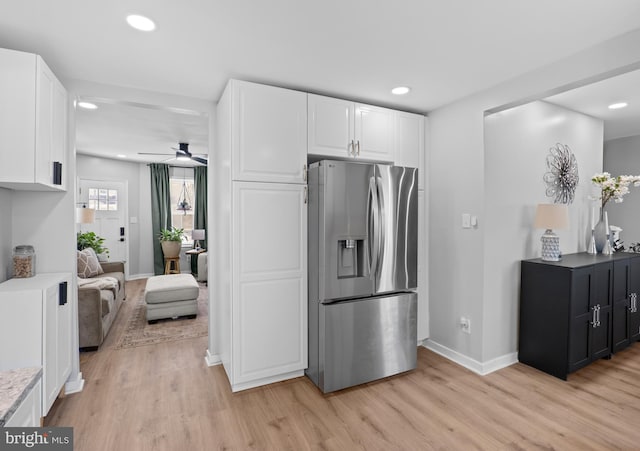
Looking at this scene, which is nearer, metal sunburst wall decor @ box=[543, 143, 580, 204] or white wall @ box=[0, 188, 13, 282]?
white wall @ box=[0, 188, 13, 282]

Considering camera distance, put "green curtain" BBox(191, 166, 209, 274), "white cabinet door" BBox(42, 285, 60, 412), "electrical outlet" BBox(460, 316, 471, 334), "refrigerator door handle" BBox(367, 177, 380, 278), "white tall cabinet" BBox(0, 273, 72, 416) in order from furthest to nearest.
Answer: "green curtain" BBox(191, 166, 209, 274), "electrical outlet" BBox(460, 316, 471, 334), "refrigerator door handle" BBox(367, 177, 380, 278), "white cabinet door" BBox(42, 285, 60, 412), "white tall cabinet" BBox(0, 273, 72, 416)

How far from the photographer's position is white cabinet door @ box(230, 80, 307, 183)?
2539 mm

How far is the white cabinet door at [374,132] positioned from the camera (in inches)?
120

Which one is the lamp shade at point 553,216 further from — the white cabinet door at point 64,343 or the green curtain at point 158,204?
the green curtain at point 158,204

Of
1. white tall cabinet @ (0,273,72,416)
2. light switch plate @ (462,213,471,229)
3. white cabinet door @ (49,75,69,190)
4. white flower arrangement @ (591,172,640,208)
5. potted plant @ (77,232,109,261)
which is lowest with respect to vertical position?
white tall cabinet @ (0,273,72,416)

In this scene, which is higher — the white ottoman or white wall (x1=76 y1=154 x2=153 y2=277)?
white wall (x1=76 y1=154 x2=153 y2=277)

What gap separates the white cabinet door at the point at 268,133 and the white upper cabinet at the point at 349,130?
0.12m

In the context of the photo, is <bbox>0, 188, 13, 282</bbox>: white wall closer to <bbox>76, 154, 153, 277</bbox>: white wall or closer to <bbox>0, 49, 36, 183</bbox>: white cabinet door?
<bbox>0, 49, 36, 183</bbox>: white cabinet door

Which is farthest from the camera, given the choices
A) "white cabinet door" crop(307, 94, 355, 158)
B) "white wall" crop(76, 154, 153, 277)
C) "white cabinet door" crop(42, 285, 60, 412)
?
"white wall" crop(76, 154, 153, 277)

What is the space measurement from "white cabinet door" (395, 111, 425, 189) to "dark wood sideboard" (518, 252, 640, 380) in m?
1.38

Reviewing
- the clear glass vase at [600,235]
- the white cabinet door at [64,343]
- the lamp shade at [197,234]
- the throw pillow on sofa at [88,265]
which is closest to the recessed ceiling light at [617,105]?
the clear glass vase at [600,235]

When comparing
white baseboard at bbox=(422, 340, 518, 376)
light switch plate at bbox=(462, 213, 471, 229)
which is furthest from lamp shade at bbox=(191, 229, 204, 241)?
light switch plate at bbox=(462, 213, 471, 229)

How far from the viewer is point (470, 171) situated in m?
3.03

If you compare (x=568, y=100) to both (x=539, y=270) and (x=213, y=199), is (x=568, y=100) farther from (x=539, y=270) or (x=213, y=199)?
(x=213, y=199)
